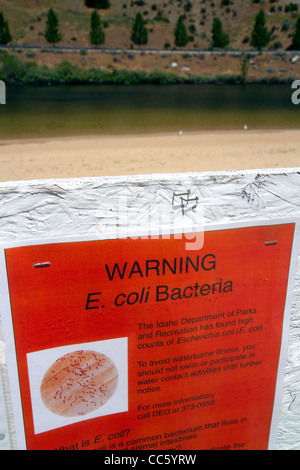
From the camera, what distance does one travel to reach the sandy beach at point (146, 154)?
11562mm

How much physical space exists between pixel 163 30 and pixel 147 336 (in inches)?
2541

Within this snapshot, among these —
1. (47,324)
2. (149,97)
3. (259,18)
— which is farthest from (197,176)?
(259,18)

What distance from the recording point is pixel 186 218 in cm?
139

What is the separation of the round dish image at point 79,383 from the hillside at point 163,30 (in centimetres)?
4632

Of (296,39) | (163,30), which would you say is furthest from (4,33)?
(296,39)

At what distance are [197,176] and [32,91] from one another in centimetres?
3183

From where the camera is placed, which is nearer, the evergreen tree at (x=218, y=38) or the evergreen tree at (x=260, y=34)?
the evergreen tree at (x=260, y=34)

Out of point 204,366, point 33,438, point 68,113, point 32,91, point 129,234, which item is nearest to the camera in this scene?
point 129,234

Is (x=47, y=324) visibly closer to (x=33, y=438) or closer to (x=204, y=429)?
(x=33, y=438)

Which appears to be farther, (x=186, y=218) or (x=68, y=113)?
(x=68, y=113)

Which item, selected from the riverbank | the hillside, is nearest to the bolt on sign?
the riverbank

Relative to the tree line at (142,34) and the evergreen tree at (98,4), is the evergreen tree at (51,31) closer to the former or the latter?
the tree line at (142,34)

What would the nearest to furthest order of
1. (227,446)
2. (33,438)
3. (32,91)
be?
(33,438) < (227,446) < (32,91)

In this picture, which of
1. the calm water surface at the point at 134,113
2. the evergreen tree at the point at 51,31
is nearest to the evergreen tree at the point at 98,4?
the evergreen tree at the point at 51,31
